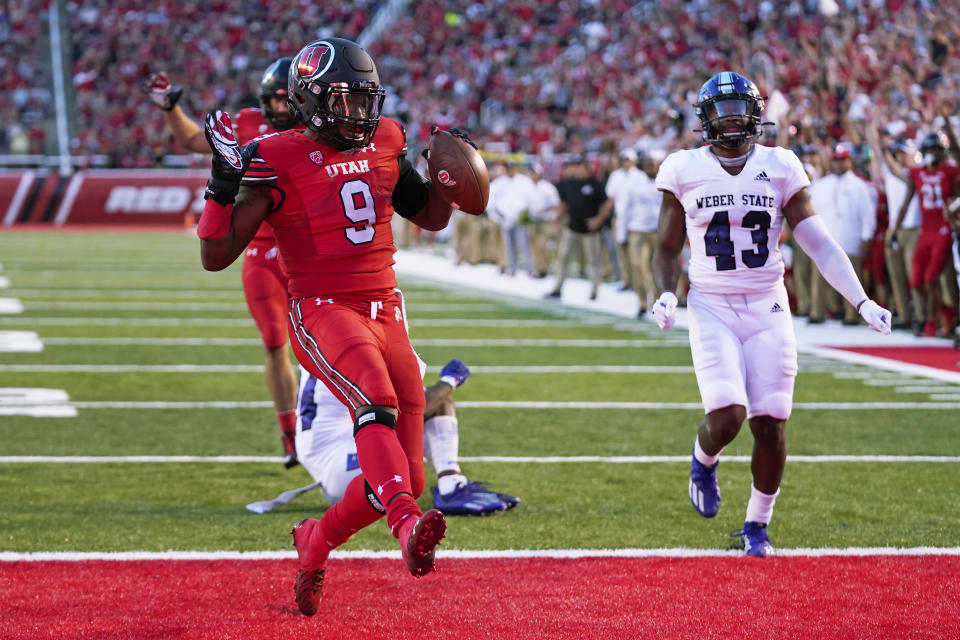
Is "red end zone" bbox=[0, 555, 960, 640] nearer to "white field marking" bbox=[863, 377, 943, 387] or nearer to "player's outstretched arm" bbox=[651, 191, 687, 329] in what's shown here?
"player's outstretched arm" bbox=[651, 191, 687, 329]

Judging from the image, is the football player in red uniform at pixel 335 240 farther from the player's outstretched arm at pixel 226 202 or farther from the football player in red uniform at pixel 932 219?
the football player in red uniform at pixel 932 219

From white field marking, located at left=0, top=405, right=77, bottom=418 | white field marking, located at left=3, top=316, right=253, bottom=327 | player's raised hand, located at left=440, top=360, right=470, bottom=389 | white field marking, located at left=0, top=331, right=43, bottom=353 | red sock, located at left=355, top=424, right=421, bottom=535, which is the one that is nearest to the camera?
red sock, located at left=355, top=424, right=421, bottom=535

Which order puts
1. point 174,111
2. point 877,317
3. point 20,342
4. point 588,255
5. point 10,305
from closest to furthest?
point 877,317 < point 174,111 < point 20,342 < point 10,305 < point 588,255

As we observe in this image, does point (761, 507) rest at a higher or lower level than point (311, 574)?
lower

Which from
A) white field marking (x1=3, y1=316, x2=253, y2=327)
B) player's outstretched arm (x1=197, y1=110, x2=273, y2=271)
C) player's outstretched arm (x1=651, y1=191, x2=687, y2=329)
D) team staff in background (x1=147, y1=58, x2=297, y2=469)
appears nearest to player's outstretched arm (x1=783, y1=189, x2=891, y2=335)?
player's outstretched arm (x1=651, y1=191, x2=687, y2=329)

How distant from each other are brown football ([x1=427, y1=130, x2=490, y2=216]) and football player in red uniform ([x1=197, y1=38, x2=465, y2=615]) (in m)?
0.15

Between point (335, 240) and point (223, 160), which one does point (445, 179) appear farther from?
point (223, 160)

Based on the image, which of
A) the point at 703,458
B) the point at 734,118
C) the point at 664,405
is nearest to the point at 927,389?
the point at 664,405

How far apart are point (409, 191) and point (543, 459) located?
114 inches

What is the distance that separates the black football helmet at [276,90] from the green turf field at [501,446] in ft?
6.07

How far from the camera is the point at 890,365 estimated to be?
1069 cm

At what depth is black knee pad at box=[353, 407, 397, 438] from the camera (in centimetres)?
410

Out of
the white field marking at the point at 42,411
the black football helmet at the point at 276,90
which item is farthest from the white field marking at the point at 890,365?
the white field marking at the point at 42,411

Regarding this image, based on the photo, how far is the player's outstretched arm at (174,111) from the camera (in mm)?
6953
